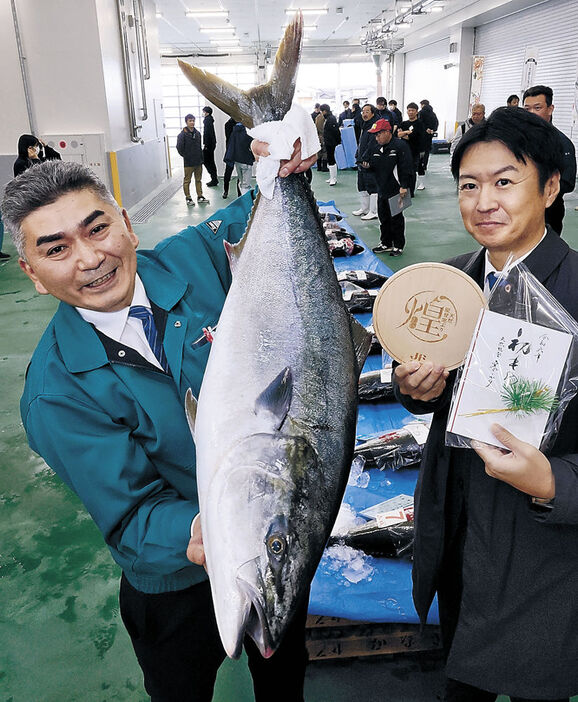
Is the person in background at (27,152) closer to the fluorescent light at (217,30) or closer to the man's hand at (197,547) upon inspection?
the man's hand at (197,547)

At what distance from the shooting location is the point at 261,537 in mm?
1010

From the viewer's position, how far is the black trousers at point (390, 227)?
7699mm

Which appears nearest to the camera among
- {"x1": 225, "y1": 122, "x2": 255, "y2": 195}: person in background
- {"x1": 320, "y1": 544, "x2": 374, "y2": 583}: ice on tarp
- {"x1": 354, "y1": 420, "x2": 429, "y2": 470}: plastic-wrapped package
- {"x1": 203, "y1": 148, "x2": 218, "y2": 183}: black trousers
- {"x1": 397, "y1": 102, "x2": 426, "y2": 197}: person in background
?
{"x1": 320, "y1": 544, "x2": 374, "y2": 583}: ice on tarp

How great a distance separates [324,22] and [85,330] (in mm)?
22311

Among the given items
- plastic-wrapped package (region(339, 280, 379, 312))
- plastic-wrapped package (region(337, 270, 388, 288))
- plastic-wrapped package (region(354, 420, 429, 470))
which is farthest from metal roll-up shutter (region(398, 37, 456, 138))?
plastic-wrapped package (region(354, 420, 429, 470))

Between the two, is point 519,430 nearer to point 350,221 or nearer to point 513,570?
point 513,570

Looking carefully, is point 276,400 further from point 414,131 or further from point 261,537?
point 414,131

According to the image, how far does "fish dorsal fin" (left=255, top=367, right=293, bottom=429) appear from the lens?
114cm

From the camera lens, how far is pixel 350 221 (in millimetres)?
10148

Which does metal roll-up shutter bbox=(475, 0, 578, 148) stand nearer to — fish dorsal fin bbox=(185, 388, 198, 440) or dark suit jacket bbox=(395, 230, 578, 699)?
dark suit jacket bbox=(395, 230, 578, 699)

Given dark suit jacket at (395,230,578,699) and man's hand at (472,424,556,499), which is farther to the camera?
dark suit jacket at (395,230,578,699)

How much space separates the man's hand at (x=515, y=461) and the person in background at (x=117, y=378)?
2.11 feet

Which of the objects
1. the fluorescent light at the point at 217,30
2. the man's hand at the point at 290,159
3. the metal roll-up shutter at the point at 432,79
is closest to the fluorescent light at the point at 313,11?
the fluorescent light at the point at 217,30

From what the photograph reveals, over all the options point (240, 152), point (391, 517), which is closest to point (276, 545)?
point (391, 517)
